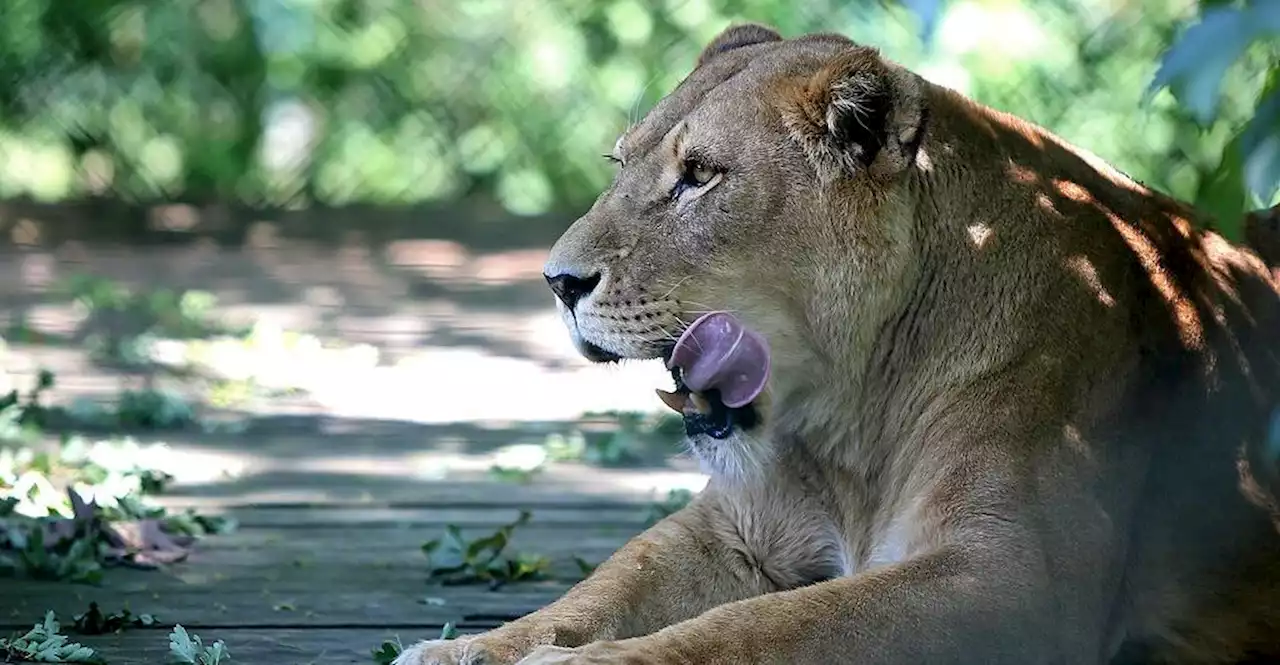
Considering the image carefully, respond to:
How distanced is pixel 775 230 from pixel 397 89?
7444 mm

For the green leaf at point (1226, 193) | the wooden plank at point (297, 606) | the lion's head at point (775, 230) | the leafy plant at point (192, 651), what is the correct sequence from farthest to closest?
the wooden plank at point (297, 606), the lion's head at point (775, 230), the leafy plant at point (192, 651), the green leaf at point (1226, 193)

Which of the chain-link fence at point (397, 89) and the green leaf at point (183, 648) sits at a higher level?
the chain-link fence at point (397, 89)

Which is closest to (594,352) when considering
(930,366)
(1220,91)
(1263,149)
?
(930,366)

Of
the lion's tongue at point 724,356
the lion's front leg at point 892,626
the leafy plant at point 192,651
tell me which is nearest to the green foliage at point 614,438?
the lion's tongue at point 724,356

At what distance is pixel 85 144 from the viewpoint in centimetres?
999

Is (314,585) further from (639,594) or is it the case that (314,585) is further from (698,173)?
(698,173)

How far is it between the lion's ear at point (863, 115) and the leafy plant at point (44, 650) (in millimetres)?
1411

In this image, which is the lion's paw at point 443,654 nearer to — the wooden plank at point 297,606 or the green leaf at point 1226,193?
the wooden plank at point 297,606

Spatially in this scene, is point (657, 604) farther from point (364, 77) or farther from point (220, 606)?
point (364, 77)

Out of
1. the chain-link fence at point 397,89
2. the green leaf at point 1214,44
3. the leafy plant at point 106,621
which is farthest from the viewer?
the chain-link fence at point 397,89

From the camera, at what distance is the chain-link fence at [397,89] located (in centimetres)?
972

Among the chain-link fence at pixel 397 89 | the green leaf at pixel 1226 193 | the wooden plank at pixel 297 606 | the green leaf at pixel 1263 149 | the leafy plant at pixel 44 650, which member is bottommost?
the leafy plant at pixel 44 650

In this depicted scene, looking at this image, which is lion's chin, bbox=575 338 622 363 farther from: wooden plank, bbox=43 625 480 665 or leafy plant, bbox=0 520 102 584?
leafy plant, bbox=0 520 102 584

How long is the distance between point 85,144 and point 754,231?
7460 mm
